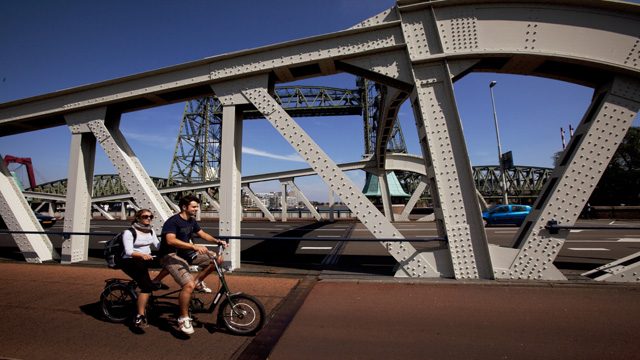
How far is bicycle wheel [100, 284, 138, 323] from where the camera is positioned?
3.40 metres

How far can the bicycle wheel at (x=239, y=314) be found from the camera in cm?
302

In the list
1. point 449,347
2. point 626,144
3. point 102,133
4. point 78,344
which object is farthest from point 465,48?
point 626,144

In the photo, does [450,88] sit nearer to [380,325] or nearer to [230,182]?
[380,325]

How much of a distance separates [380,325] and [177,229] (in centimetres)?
269

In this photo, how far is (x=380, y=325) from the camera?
317cm

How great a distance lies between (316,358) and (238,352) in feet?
Result: 2.57

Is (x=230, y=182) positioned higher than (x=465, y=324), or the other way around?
(x=230, y=182)

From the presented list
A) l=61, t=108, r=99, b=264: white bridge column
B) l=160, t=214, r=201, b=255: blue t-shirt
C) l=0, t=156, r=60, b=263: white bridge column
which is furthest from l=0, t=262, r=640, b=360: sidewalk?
l=0, t=156, r=60, b=263: white bridge column

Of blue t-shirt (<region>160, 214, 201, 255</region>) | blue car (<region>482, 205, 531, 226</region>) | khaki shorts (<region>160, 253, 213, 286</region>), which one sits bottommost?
blue car (<region>482, 205, 531, 226</region>)

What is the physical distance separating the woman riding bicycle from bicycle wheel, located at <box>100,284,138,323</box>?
12.7 inches

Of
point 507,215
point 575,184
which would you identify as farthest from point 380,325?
point 507,215

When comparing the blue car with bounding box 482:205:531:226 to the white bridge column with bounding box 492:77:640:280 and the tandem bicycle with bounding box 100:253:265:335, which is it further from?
the tandem bicycle with bounding box 100:253:265:335

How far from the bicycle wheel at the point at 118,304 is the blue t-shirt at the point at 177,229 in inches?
33.9

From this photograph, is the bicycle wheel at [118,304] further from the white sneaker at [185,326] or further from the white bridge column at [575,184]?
the white bridge column at [575,184]
